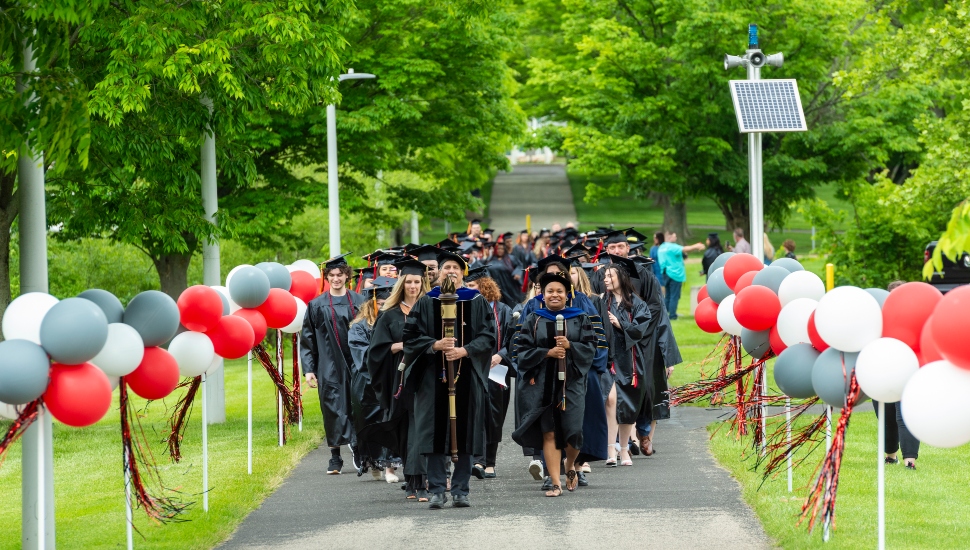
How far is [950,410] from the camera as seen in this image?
6.16 m

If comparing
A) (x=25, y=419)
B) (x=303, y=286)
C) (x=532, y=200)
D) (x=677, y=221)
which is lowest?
(x=25, y=419)

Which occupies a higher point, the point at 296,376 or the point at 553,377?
the point at 553,377

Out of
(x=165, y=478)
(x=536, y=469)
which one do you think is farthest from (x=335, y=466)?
(x=536, y=469)

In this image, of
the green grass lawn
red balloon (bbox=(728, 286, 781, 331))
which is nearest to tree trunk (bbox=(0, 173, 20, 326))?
the green grass lawn

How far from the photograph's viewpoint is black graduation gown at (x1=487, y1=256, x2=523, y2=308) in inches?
857

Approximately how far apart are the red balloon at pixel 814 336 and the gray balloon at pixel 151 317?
393 cm

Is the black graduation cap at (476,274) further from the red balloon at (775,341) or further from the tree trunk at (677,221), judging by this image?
the tree trunk at (677,221)

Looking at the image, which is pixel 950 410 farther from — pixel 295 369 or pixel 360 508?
pixel 295 369

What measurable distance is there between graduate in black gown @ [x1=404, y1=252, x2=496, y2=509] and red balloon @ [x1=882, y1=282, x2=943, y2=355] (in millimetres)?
4078

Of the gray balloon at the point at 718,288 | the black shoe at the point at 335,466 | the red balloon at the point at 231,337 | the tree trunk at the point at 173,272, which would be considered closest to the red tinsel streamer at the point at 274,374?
the black shoe at the point at 335,466

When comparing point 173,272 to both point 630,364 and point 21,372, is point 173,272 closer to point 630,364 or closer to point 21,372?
point 630,364

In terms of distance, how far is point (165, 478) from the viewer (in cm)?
1214

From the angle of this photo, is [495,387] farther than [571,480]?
Yes

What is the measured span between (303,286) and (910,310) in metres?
8.52
